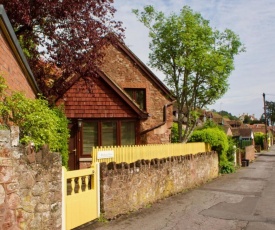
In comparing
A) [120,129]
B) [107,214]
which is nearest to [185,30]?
[120,129]

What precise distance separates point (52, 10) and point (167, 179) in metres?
6.78

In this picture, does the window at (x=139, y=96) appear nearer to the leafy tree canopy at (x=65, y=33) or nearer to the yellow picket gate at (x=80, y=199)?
the leafy tree canopy at (x=65, y=33)

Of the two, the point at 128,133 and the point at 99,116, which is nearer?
the point at 99,116

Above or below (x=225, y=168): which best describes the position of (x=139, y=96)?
above

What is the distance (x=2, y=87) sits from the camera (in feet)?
21.0

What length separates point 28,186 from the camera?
588 centimetres

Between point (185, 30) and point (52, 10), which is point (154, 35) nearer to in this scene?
point (185, 30)

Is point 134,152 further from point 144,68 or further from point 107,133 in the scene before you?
point 144,68

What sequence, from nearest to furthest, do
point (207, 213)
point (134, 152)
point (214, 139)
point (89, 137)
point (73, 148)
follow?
point (207, 213) → point (134, 152) → point (73, 148) → point (89, 137) → point (214, 139)

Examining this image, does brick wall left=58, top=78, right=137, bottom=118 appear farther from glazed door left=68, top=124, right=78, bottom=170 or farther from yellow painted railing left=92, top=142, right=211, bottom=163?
yellow painted railing left=92, top=142, right=211, bottom=163

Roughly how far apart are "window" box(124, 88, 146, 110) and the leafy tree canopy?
21.1ft

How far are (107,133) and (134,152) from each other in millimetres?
5614

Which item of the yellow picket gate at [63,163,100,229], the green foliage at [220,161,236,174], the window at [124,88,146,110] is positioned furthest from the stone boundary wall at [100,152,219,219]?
the green foliage at [220,161,236,174]

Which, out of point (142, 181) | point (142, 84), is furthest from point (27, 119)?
point (142, 84)
